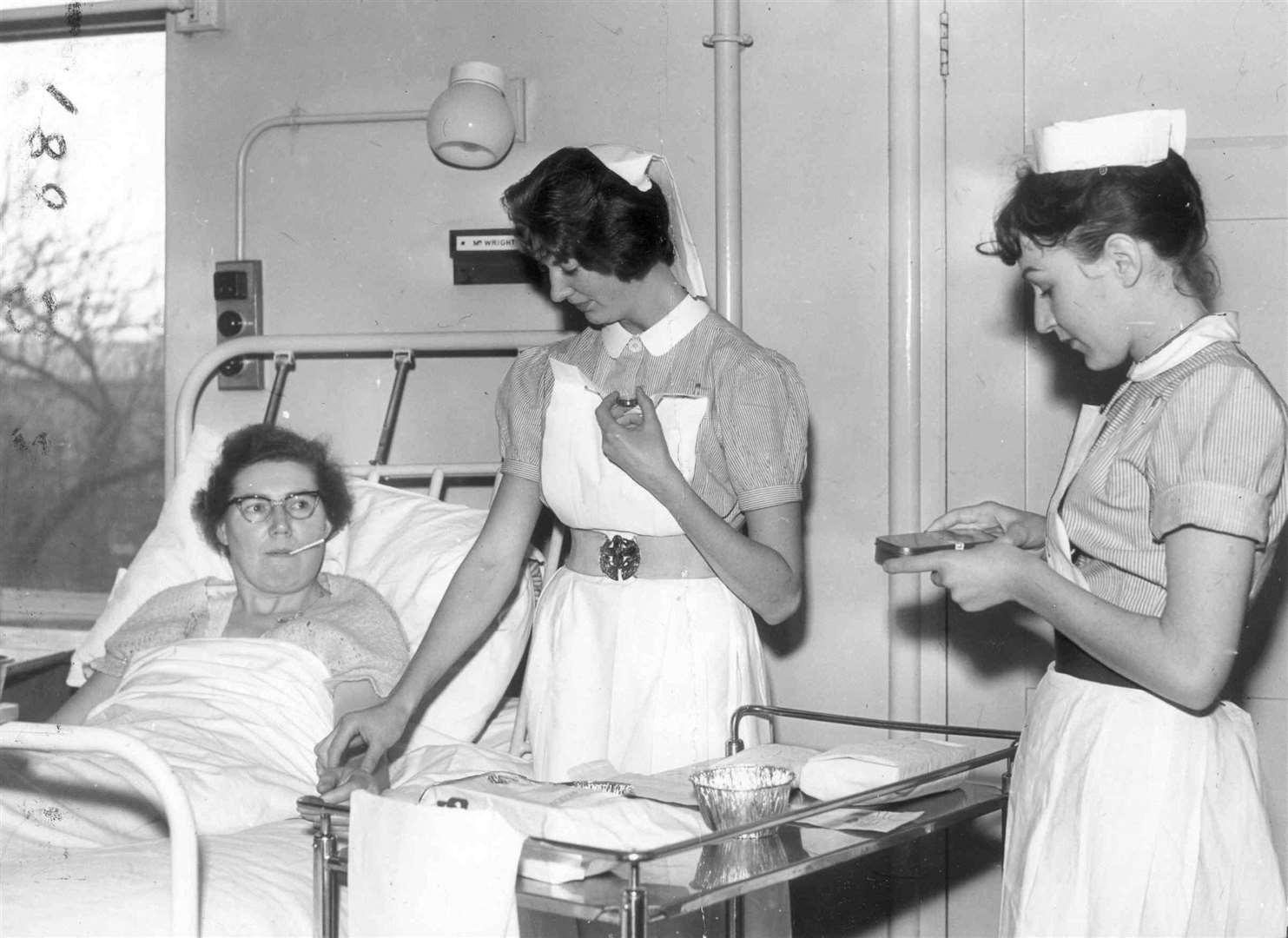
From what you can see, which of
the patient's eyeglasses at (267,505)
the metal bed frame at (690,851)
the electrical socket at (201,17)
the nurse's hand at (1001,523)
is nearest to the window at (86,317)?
the electrical socket at (201,17)

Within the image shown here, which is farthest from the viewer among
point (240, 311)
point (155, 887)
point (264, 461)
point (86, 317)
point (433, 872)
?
point (86, 317)

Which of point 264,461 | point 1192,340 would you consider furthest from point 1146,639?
point 264,461

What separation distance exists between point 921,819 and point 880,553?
37 cm

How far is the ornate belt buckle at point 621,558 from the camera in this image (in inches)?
88.4

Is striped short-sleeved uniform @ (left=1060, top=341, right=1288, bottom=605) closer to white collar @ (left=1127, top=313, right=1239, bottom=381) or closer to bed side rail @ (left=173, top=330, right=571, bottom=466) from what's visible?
white collar @ (left=1127, top=313, right=1239, bottom=381)

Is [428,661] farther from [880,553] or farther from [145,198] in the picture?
[145,198]

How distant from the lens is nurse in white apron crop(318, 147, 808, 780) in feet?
→ 7.13

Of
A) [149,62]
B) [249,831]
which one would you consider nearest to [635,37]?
[149,62]

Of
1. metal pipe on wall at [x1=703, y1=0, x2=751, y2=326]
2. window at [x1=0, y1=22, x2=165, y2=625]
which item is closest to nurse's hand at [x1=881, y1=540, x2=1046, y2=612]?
metal pipe on wall at [x1=703, y1=0, x2=751, y2=326]

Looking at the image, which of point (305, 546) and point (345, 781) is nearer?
point (345, 781)

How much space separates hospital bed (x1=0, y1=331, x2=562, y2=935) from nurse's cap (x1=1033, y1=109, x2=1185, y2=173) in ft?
4.18

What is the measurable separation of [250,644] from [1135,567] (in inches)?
62.1

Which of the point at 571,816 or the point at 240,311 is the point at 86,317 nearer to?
the point at 240,311

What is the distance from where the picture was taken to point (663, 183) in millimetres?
2305
